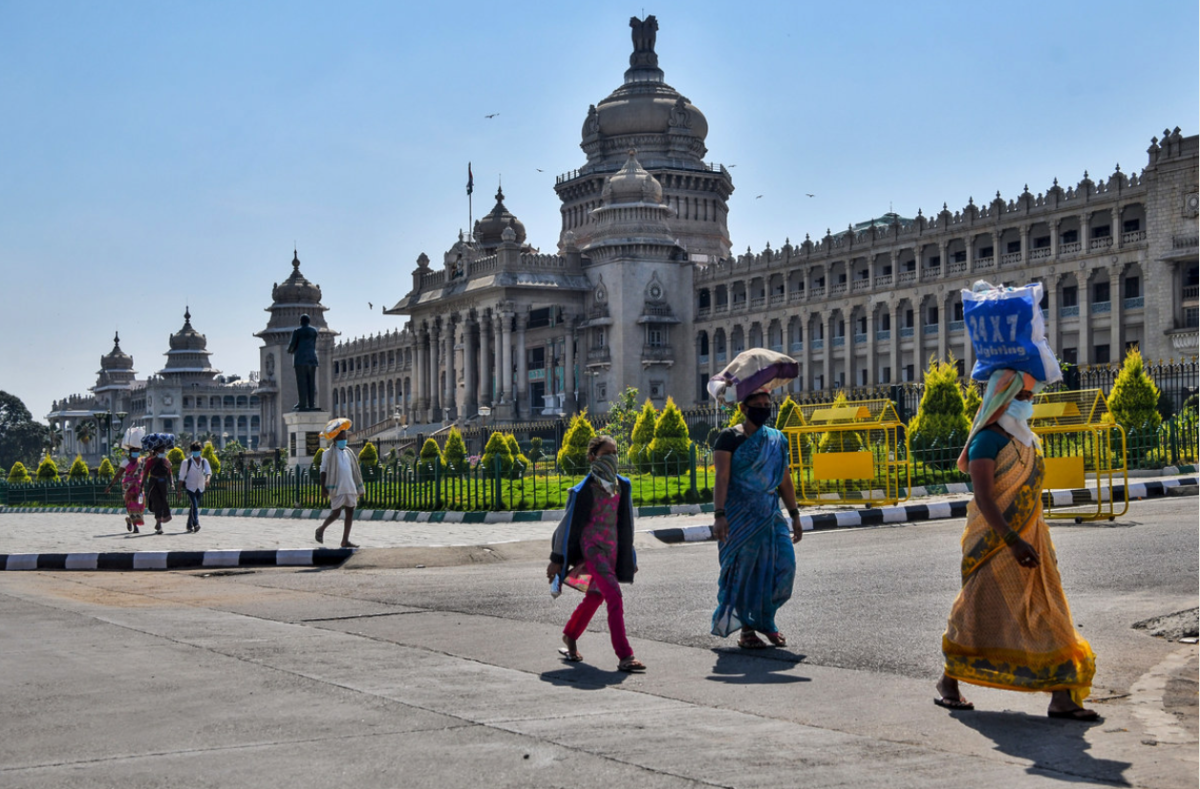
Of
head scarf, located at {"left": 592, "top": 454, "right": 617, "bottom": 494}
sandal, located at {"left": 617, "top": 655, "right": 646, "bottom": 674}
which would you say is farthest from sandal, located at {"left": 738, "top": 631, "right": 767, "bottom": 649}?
head scarf, located at {"left": 592, "top": 454, "right": 617, "bottom": 494}

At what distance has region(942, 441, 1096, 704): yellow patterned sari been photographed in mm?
5852

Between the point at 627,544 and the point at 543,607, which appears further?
the point at 543,607

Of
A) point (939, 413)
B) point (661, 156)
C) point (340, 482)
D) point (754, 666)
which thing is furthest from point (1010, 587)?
point (661, 156)

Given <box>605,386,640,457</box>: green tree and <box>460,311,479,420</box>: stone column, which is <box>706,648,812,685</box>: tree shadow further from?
<box>460,311,479,420</box>: stone column

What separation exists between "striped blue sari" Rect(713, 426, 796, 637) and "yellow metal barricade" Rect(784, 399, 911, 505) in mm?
9475

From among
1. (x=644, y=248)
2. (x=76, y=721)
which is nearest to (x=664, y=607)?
(x=76, y=721)

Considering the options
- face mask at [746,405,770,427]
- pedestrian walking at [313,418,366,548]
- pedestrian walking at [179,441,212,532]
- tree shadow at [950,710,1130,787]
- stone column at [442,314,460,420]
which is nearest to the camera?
tree shadow at [950,710,1130,787]

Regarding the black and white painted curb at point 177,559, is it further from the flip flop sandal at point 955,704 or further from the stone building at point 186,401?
the stone building at point 186,401

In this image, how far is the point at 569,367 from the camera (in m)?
71.9

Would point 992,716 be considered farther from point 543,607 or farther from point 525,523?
point 525,523

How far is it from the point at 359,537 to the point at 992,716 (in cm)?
1278

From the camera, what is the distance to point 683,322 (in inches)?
2785

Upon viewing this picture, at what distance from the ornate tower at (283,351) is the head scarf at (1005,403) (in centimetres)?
9560

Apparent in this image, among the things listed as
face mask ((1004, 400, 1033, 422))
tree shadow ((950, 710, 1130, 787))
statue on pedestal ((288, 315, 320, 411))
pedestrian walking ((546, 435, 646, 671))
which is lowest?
tree shadow ((950, 710, 1130, 787))
